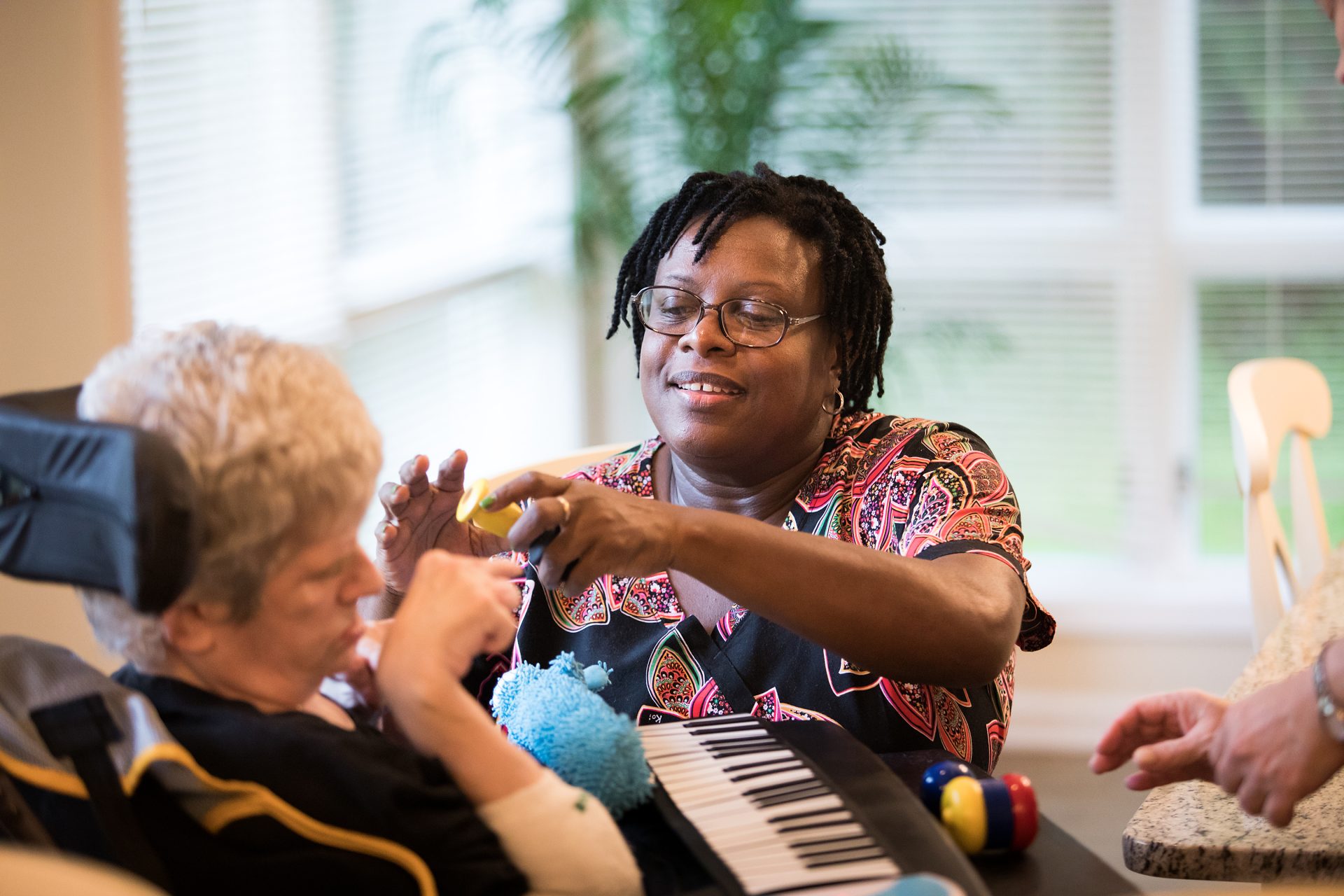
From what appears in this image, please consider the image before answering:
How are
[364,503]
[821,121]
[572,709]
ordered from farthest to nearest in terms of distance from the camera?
[821,121] → [572,709] → [364,503]

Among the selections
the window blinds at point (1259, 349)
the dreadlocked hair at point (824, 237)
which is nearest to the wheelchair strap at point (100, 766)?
the dreadlocked hair at point (824, 237)

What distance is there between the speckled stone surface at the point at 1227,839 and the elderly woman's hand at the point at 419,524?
859 millimetres

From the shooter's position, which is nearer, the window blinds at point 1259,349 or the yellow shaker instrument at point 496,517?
the yellow shaker instrument at point 496,517

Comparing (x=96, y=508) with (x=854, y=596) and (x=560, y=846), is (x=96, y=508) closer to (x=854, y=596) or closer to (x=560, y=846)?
(x=560, y=846)

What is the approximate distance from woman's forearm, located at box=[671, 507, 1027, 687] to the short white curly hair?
1.38ft

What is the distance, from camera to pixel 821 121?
3629mm

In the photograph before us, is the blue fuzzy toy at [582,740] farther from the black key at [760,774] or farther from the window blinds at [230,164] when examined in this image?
the window blinds at [230,164]

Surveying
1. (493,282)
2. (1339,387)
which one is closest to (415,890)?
(493,282)

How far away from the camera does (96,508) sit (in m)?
0.85

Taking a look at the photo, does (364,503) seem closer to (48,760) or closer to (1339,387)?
(48,760)

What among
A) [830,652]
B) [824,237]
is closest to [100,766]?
[830,652]

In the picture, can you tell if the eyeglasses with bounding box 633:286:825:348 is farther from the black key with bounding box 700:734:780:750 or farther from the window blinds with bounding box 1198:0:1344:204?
the window blinds with bounding box 1198:0:1344:204

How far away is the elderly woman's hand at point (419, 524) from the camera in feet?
5.21

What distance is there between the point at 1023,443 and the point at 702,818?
3.02 m
